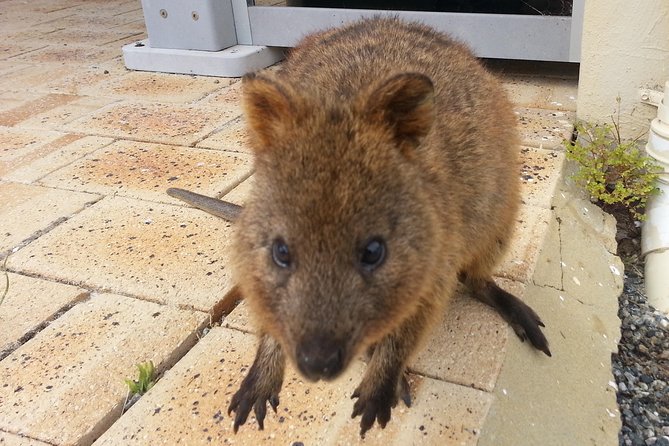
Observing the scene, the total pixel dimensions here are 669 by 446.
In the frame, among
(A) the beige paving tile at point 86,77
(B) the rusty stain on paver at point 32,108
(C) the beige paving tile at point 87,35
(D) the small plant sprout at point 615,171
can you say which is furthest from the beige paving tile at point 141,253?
(C) the beige paving tile at point 87,35

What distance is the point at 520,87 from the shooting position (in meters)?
5.66

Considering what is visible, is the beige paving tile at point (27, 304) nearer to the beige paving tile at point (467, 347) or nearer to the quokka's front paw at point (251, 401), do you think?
the quokka's front paw at point (251, 401)

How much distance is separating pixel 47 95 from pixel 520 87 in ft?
13.7

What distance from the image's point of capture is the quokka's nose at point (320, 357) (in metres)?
1.83

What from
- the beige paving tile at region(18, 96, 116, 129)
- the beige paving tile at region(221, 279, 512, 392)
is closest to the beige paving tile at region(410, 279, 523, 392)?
the beige paving tile at region(221, 279, 512, 392)

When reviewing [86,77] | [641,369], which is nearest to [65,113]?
[86,77]

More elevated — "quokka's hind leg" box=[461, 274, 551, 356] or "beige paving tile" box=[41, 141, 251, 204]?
"beige paving tile" box=[41, 141, 251, 204]

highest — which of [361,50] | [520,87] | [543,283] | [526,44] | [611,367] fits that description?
[361,50]

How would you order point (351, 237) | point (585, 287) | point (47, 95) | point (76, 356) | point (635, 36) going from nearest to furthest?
point (351, 237)
point (76, 356)
point (585, 287)
point (635, 36)
point (47, 95)

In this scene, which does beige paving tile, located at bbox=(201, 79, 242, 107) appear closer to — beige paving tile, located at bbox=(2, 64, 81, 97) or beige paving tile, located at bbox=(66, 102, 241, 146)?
→ beige paving tile, located at bbox=(66, 102, 241, 146)

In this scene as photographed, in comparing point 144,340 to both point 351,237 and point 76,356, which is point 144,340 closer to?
point 76,356

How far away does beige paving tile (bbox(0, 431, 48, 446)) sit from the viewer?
7.93 feet

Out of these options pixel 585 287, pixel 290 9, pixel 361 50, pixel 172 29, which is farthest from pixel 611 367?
pixel 172 29

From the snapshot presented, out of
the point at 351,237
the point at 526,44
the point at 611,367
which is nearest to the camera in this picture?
the point at 351,237
